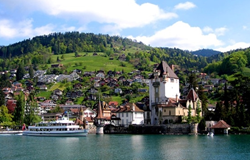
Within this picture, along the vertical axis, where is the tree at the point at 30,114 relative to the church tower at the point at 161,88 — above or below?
below

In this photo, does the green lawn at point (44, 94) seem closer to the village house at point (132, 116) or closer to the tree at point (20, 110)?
the tree at point (20, 110)

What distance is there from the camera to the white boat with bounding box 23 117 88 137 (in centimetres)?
8383

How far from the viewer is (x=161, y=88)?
96.9 metres

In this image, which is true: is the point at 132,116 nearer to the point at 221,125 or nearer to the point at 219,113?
the point at 219,113

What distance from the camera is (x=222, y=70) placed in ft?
650

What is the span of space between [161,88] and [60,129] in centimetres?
2845

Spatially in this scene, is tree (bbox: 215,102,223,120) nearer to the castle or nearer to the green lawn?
the castle

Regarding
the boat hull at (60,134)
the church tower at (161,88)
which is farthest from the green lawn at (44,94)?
the church tower at (161,88)

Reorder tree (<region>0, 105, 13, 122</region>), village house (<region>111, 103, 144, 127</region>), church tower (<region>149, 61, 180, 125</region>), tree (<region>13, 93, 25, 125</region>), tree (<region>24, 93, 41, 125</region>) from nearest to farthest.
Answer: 1. church tower (<region>149, 61, 180, 125</region>)
2. village house (<region>111, 103, 144, 127</region>)
3. tree (<region>13, 93, 25, 125</region>)
4. tree (<region>24, 93, 41, 125</region>)
5. tree (<region>0, 105, 13, 122</region>)

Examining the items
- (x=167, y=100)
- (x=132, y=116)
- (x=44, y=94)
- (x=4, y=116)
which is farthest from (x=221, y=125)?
(x=44, y=94)

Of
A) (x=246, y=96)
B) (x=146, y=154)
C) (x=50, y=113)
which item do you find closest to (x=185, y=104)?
(x=246, y=96)

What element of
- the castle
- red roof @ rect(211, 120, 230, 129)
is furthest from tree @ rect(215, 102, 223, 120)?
the castle

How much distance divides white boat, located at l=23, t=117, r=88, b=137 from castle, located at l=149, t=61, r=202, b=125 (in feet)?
68.5

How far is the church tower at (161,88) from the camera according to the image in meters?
96.4
